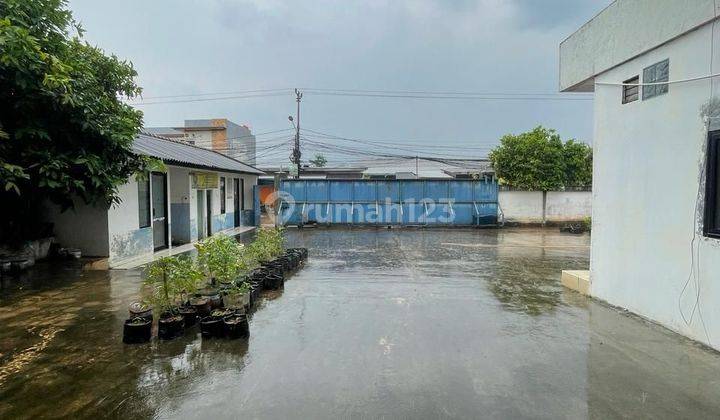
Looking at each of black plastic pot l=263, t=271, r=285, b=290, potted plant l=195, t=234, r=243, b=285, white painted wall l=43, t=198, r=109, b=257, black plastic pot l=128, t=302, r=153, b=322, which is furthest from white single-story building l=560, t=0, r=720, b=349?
white painted wall l=43, t=198, r=109, b=257

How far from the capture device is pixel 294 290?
6762mm

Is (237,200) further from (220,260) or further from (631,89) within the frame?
(631,89)

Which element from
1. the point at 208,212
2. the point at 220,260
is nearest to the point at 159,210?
the point at 208,212

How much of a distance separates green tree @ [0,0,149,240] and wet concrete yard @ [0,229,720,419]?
1789 mm

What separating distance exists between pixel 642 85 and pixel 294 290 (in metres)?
5.48

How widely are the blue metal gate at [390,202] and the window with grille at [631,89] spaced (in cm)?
1231

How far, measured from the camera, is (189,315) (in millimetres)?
4805

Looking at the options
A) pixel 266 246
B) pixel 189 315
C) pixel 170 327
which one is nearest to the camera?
pixel 170 327

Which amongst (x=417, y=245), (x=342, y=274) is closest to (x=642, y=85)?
(x=342, y=274)

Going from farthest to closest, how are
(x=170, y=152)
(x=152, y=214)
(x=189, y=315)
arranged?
1. (x=170, y=152)
2. (x=152, y=214)
3. (x=189, y=315)

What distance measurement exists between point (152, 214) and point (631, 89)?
31.9 ft

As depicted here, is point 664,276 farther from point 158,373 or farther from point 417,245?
point 417,245

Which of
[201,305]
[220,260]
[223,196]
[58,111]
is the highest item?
[58,111]

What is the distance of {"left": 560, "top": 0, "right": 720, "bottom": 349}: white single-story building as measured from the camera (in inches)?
166
